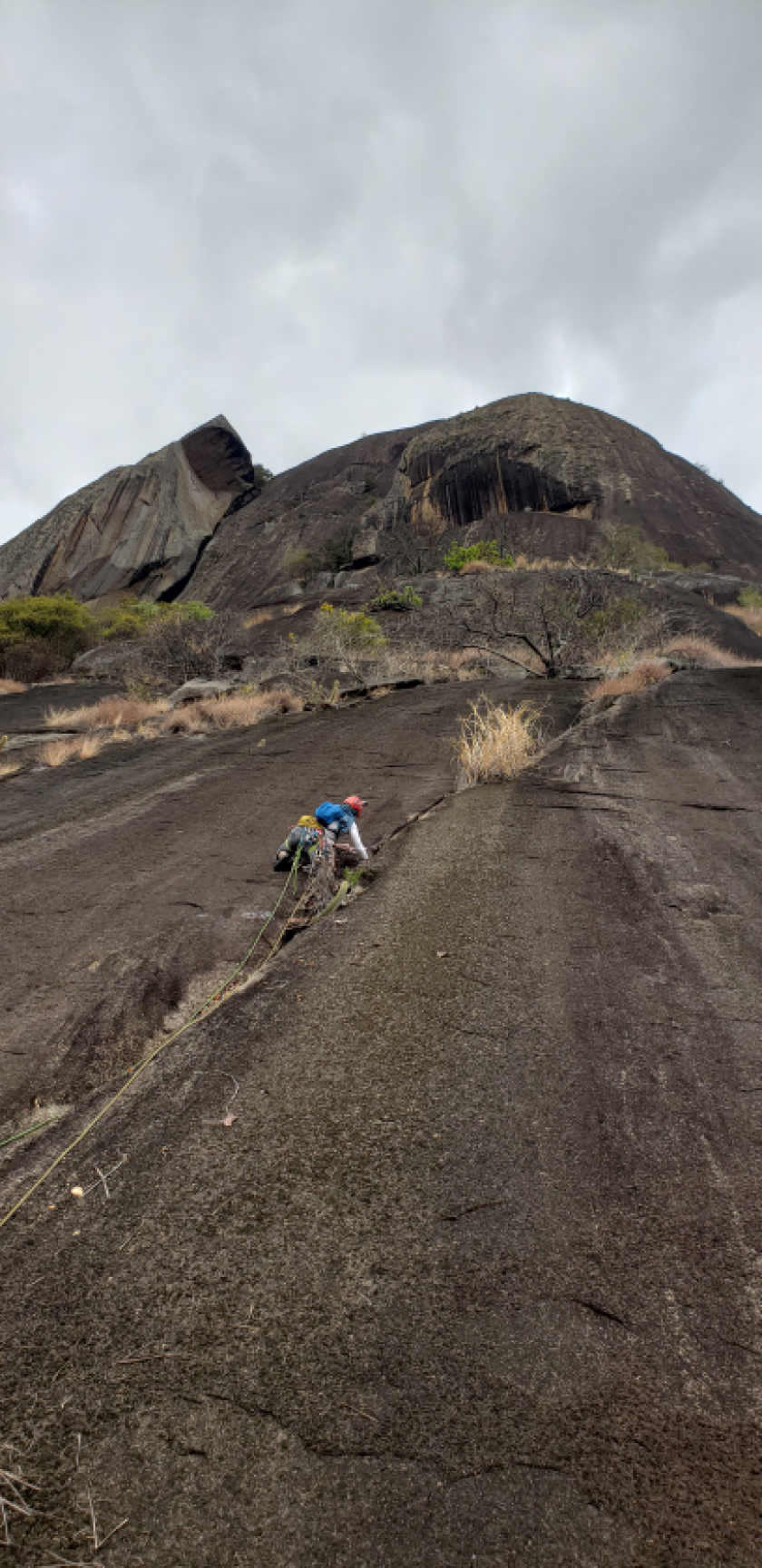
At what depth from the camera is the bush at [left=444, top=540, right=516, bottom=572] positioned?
2378cm

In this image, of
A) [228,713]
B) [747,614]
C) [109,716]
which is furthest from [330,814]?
[747,614]

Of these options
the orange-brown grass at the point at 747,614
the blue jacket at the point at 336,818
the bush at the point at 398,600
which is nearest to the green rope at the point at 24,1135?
the blue jacket at the point at 336,818

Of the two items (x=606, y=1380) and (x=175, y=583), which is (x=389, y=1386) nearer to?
(x=606, y=1380)

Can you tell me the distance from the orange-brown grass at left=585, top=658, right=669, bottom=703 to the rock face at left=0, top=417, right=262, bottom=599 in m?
37.3

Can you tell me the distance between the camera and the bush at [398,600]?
20.0m

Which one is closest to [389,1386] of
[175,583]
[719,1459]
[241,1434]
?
→ [241,1434]

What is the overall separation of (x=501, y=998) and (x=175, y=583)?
4354cm

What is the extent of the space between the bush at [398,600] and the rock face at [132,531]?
2531 cm

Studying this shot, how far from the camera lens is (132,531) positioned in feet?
136

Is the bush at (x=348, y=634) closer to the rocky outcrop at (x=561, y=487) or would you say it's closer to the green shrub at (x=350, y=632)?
the green shrub at (x=350, y=632)

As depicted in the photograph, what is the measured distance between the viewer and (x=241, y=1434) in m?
1.21

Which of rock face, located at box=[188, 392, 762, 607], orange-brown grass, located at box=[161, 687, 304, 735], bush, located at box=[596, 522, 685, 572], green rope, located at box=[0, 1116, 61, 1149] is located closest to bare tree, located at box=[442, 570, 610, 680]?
orange-brown grass, located at box=[161, 687, 304, 735]

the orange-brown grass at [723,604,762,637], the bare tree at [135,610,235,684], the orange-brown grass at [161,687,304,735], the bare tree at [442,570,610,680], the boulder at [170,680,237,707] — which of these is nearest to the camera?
the orange-brown grass at [161,687,304,735]

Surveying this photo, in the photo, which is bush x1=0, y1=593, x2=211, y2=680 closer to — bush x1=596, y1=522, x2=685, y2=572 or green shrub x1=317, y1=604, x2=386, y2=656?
green shrub x1=317, y1=604, x2=386, y2=656
